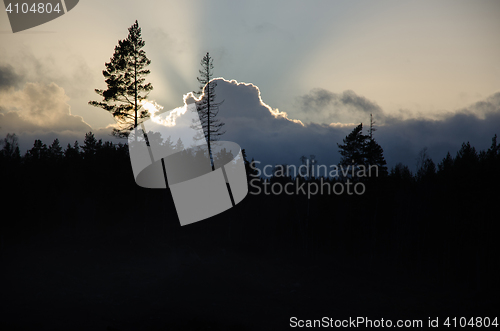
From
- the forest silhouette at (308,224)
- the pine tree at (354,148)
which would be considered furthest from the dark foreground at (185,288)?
the pine tree at (354,148)

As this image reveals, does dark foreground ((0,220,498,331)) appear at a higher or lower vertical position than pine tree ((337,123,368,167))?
lower

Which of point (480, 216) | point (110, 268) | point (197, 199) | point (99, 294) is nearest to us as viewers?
point (197, 199)

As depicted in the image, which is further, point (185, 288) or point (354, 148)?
point (354, 148)

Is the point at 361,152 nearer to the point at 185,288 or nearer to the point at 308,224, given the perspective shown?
the point at 308,224

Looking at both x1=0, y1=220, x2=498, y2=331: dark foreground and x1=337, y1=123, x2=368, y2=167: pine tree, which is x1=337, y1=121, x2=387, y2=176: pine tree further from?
x1=0, y1=220, x2=498, y2=331: dark foreground

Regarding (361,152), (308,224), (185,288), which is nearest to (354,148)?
(361,152)

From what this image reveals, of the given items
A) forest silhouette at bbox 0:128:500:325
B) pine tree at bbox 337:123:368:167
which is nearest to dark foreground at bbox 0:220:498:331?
forest silhouette at bbox 0:128:500:325

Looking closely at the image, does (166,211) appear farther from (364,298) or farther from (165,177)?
(364,298)

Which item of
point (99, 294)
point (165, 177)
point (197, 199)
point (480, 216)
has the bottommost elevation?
point (99, 294)

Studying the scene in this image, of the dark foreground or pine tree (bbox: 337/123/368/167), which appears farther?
pine tree (bbox: 337/123/368/167)

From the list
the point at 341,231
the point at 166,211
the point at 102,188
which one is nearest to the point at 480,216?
the point at 341,231

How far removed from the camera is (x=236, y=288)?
27609 mm

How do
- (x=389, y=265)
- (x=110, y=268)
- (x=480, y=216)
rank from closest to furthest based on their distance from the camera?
(x=110, y=268)
(x=480, y=216)
(x=389, y=265)

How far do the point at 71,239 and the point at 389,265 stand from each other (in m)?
42.6
